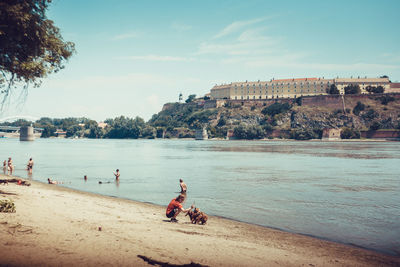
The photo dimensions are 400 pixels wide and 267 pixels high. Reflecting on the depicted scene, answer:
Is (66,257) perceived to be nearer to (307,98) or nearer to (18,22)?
(18,22)

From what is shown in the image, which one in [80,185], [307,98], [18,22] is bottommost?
[80,185]

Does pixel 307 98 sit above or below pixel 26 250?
above

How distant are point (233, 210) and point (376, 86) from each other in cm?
17029

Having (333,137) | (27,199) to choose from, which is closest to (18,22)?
(27,199)

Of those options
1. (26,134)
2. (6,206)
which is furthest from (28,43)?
(26,134)

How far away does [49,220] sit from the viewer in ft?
35.4

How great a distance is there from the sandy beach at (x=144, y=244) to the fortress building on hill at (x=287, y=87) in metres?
164

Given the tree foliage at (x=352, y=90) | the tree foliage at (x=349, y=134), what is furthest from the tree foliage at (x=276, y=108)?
the tree foliage at (x=349, y=134)

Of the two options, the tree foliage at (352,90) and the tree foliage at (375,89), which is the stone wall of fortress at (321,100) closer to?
the tree foliage at (352,90)

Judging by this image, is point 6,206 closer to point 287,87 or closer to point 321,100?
point 321,100

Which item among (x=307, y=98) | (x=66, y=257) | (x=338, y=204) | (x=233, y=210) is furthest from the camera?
(x=307, y=98)

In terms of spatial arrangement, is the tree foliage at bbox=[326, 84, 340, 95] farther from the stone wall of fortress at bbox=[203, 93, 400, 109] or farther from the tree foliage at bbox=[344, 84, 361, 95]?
the stone wall of fortress at bbox=[203, 93, 400, 109]

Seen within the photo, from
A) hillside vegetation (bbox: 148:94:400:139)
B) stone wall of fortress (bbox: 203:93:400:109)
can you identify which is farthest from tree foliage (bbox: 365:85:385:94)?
hillside vegetation (bbox: 148:94:400:139)

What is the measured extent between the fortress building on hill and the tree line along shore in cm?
1027
